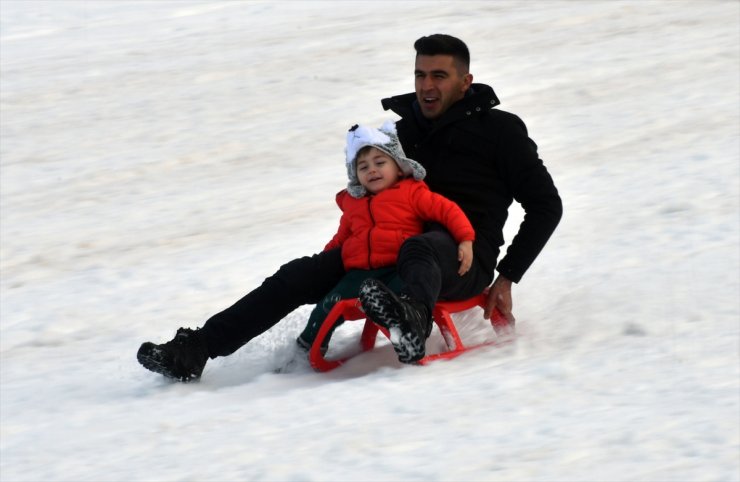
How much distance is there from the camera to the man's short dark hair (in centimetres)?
433

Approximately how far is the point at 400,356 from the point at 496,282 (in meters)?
0.68

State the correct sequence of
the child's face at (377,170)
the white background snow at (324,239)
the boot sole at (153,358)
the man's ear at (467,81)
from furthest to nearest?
the man's ear at (467,81)
the child's face at (377,170)
the boot sole at (153,358)
the white background snow at (324,239)

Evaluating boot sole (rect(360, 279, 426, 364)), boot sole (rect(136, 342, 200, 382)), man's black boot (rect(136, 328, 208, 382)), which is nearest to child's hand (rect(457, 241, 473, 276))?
boot sole (rect(360, 279, 426, 364))

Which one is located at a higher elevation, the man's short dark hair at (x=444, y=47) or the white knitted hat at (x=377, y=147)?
the man's short dark hair at (x=444, y=47)

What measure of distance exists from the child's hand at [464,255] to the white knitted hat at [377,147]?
31cm

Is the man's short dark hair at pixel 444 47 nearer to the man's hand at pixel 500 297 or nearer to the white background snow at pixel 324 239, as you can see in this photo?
the man's hand at pixel 500 297

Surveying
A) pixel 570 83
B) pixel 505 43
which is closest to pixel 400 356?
pixel 570 83

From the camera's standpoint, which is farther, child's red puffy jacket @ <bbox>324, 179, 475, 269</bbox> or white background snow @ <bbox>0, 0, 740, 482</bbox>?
child's red puffy jacket @ <bbox>324, 179, 475, 269</bbox>

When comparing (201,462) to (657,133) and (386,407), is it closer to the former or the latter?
(386,407)

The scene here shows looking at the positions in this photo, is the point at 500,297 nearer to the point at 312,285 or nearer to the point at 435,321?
the point at 435,321

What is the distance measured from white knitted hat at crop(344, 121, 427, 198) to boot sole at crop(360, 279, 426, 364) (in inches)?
25.6

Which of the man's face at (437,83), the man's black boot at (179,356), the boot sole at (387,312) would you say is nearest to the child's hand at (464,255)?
the boot sole at (387,312)

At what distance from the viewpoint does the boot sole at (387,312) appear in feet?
11.8

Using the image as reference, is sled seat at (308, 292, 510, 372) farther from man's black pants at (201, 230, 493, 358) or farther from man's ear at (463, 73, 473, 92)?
man's ear at (463, 73, 473, 92)
